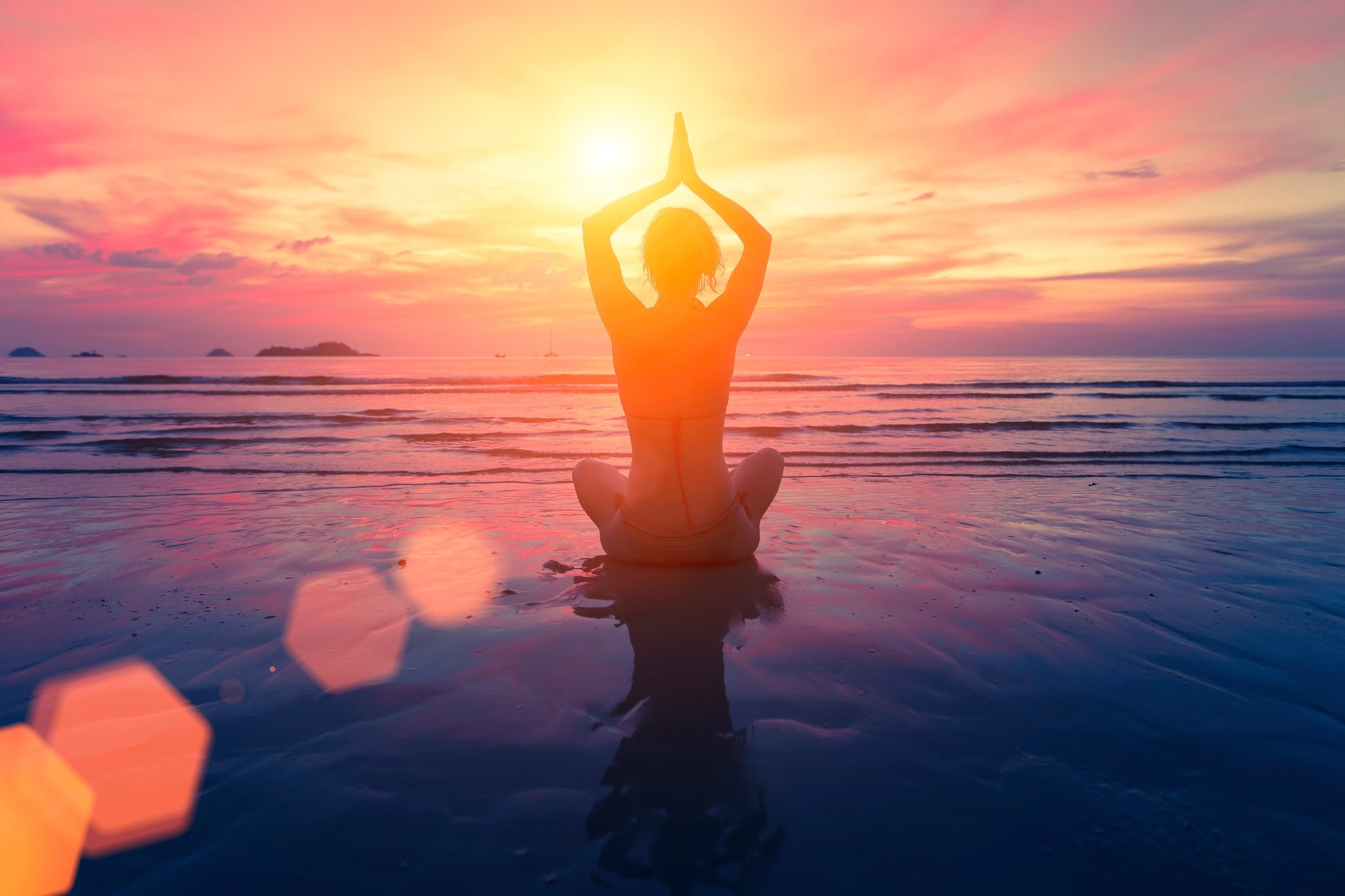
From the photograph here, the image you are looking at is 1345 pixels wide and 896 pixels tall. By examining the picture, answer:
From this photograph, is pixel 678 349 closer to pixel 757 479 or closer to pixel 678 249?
pixel 678 249

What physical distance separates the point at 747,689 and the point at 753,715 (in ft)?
0.85

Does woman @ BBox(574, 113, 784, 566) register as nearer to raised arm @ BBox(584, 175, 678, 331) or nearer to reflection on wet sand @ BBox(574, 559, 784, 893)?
raised arm @ BBox(584, 175, 678, 331)

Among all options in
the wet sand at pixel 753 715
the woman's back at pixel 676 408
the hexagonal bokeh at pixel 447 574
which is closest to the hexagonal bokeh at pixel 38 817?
the wet sand at pixel 753 715

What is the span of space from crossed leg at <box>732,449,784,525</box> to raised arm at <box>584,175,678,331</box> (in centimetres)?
156

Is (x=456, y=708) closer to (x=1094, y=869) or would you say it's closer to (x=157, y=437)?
(x=1094, y=869)

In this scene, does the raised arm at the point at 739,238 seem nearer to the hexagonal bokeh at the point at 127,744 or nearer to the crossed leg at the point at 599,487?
the crossed leg at the point at 599,487

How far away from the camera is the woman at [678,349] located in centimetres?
407

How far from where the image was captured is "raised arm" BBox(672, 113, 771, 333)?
409 cm

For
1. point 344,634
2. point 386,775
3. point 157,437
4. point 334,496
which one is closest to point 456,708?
point 386,775

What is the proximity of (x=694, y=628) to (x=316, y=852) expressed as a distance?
7.32ft

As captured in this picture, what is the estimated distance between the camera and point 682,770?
2.42 metres

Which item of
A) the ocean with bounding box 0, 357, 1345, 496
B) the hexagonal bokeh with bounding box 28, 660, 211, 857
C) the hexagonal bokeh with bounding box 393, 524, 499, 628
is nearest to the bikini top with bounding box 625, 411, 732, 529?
the hexagonal bokeh with bounding box 393, 524, 499, 628

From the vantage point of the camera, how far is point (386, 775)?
243 centimetres

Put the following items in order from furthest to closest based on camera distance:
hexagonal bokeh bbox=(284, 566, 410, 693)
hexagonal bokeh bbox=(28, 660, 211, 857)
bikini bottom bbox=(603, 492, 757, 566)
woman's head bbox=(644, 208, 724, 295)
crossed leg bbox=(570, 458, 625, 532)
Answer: crossed leg bbox=(570, 458, 625, 532), bikini bottom bbox=(603, 492, 757, 566), woman's head bbox=(644, 208, 724, 295), hexagonal bokeh bbox=(284, 566, 410, 693), hexagonal bokeh bbox=(28, 660, 211, 857)
